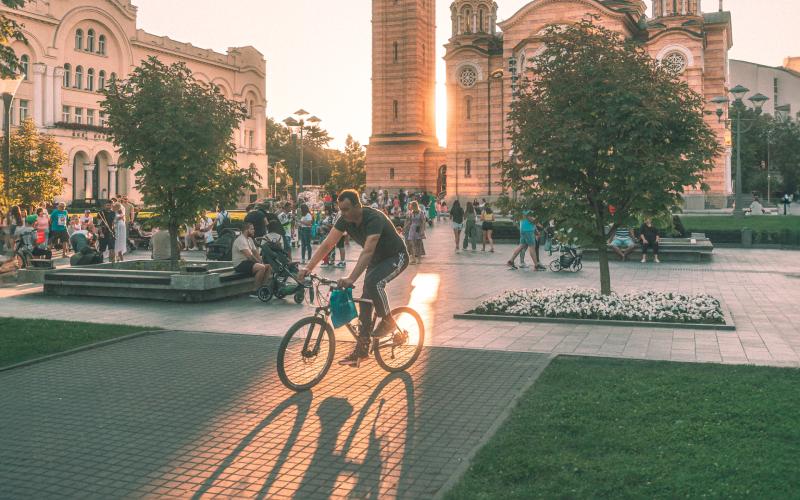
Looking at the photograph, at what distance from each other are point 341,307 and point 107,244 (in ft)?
57.6

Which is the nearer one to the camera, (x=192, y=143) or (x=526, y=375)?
(x=526, y=375)

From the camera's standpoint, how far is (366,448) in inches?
233

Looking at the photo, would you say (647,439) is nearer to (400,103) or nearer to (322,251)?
(322,251)

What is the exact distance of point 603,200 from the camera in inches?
522

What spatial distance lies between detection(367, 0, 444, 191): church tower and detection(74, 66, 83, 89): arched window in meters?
25.4

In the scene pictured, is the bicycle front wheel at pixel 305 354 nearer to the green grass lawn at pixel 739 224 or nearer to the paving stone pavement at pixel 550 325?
the paving stone pavement at pixel 550 325

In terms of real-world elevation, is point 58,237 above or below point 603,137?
below

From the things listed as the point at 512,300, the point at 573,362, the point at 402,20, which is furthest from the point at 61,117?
the point at 573,362

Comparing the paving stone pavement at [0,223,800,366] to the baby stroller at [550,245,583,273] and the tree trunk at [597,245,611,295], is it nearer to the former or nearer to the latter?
the baby stroller at [550,245,583,273]

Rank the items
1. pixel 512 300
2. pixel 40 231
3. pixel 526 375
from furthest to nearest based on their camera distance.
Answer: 1. pixel 40 231
2. pixel 512 300
3. pixel 526 375

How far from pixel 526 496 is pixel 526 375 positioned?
11.8 ft

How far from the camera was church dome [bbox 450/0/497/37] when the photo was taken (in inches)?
2640

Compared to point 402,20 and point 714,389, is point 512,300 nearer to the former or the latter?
point 714,389

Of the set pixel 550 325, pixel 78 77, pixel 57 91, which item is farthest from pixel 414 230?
pixel 78 77
